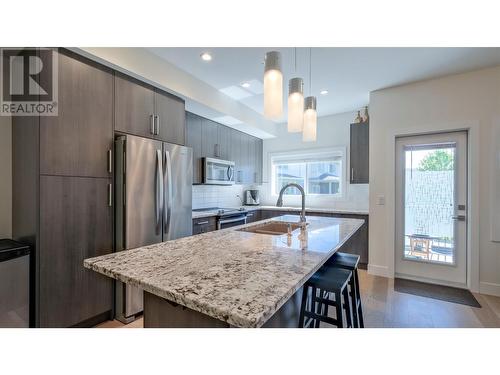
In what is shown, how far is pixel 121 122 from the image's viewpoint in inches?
88.5

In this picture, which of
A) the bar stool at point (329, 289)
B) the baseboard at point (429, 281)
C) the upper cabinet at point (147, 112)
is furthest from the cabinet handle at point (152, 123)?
the baseboard at point (429, 281)

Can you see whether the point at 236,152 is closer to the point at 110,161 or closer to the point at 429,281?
the point at 110,161

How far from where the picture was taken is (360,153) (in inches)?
145

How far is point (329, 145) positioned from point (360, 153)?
3.11 feet

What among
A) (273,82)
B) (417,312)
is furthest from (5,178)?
(417,312)

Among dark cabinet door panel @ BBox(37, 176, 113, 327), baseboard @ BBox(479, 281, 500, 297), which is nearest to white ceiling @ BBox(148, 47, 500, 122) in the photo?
dark cabinet door panel @ BBox(37, 176, 113, 327)

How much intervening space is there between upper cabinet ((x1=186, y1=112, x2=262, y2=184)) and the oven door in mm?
677

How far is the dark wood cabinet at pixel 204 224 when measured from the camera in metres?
3.09

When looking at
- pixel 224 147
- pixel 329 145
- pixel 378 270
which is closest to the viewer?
pixel 378 270

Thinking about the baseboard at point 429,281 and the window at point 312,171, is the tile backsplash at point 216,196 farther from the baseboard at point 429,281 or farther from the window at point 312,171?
the baseboard at point 429,281
